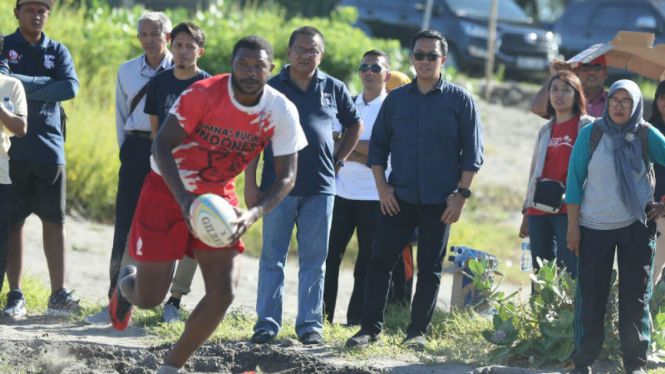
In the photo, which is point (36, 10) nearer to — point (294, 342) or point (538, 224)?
point (294, 342)

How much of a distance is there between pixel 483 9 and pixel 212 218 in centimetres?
1535

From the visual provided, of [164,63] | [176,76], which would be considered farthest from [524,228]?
[164,63]

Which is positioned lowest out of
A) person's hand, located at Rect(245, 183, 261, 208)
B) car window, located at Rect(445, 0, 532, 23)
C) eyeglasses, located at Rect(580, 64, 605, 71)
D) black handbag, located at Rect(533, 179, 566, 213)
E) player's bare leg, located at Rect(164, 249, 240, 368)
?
player's bare leg, located at Rect(164, 249, 240, 368)

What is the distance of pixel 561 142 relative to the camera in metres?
7.09

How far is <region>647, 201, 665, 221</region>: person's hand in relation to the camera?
5988 mm

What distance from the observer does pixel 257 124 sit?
5273 mm

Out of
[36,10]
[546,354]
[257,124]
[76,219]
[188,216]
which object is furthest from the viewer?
[76,219]

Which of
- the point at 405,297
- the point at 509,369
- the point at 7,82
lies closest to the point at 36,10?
the point at 7,82

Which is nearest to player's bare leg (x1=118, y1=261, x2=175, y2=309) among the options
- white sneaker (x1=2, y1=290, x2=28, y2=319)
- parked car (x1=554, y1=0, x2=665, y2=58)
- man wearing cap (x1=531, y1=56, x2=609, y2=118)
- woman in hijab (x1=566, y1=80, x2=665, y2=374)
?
white sneaker (x1=2, y1=290, x2=28, y2=319)

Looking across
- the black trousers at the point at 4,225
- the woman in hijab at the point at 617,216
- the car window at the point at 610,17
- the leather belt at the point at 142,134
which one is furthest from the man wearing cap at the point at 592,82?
the car window at the point at 610,17

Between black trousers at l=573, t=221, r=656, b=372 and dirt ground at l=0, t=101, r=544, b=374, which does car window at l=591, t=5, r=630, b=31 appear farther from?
black trousers at l=573, t=221, r=656, b=372

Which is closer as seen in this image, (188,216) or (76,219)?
(188,216)

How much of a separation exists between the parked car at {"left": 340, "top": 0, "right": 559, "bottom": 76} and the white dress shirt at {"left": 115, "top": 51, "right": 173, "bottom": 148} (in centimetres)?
1170

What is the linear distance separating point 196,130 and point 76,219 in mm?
6314
